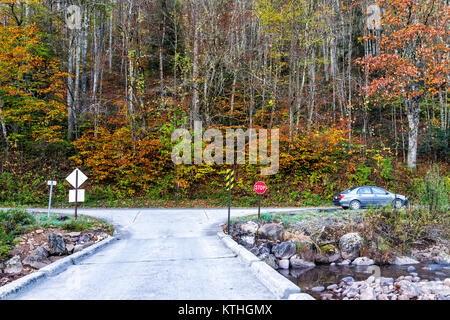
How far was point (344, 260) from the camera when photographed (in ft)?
31.6

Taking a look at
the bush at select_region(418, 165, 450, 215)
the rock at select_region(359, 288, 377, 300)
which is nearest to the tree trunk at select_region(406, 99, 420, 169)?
the bush at select_region(418, 165, 450, 215)

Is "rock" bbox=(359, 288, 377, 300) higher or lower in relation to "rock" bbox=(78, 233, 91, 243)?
higher

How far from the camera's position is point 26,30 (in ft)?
68.8

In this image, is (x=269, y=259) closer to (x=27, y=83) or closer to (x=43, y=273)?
(x=43, y=273)

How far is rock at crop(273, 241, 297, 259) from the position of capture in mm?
9367

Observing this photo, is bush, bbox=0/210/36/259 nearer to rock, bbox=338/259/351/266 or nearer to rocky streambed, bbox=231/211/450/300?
rocky streambed, bbox=231/211/450/300

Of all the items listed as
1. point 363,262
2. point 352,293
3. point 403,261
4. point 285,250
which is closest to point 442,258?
point 403,261

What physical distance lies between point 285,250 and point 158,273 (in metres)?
4.50

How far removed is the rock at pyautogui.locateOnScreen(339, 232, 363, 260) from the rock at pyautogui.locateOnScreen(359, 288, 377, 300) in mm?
4014

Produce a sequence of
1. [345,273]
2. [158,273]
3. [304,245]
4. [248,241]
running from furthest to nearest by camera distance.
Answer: [248,241] < [304,245] < [345,273] < [158,273]

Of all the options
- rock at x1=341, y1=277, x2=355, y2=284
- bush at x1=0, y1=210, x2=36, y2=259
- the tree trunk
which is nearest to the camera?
rock at x1=341, y1=277, x2=355, y2=284

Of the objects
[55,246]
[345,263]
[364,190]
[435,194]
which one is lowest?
[345,263]

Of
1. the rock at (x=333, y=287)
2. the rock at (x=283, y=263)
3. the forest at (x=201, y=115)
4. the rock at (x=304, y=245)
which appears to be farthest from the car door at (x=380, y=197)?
the rock at (x=333, y=287)

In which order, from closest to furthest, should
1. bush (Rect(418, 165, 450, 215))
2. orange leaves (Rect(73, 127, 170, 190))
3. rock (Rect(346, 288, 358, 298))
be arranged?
1. rock (Rect(346, 288, 358, 298))
2. bush (Rect(418, 165, 450, 215))
3. orange leaves (Rect(73, 127, 170, 190))
